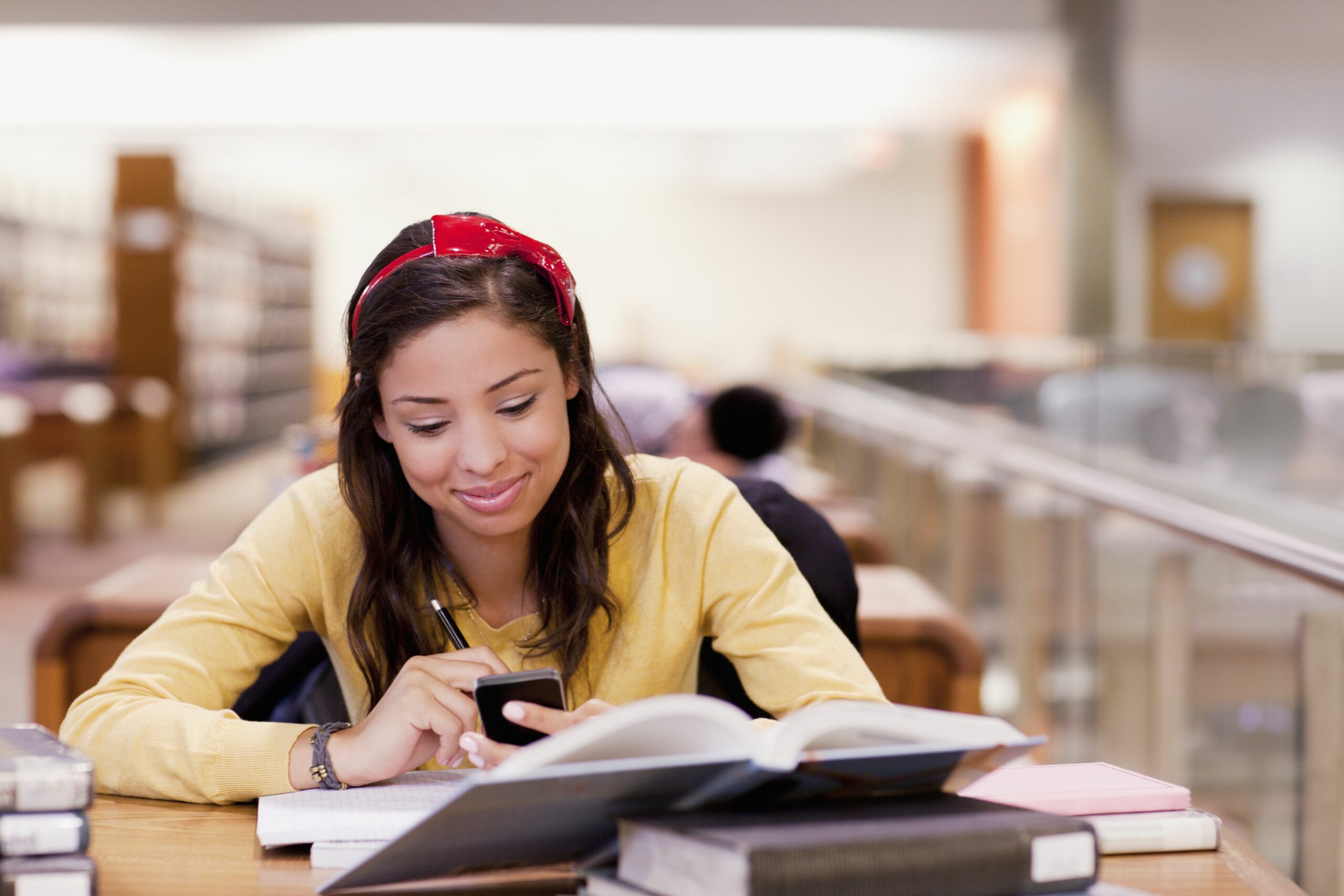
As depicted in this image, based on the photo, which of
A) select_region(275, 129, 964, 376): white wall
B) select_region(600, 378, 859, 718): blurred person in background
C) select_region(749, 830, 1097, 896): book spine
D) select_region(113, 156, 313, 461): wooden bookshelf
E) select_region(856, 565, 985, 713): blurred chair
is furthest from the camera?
select_region(275, 129, 964, 376): white wall

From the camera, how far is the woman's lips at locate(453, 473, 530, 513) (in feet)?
4.33

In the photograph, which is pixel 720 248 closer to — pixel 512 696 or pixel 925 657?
pixel 925 657

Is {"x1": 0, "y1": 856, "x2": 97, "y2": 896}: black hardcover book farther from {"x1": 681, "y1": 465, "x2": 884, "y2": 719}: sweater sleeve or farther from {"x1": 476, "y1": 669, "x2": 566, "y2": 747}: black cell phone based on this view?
{"x1": 681, "y1": 465, "x2": 884, "y2": 719}: sweater sleeve

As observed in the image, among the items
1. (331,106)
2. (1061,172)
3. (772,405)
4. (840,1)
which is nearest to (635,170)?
(331,106)

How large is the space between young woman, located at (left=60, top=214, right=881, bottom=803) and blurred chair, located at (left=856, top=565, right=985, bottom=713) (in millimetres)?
792

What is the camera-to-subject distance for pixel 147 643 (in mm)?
1336

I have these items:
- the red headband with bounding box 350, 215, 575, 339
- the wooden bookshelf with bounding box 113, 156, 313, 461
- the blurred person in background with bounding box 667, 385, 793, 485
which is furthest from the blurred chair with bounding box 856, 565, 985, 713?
the wooden bookshelf with bounding box 113, 156, 313, 461

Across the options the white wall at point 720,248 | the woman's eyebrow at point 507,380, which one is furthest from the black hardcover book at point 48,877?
the white wall at point 720,248

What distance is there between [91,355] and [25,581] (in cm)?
487

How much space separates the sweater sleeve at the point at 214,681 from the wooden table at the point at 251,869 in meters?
0.05

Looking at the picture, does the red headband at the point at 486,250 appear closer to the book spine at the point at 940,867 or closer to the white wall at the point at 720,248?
the book spine at the point at 940,867

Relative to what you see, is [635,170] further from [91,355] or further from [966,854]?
[966,854]

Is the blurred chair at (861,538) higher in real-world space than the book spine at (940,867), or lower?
lower

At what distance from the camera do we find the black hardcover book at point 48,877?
2.81 feet
